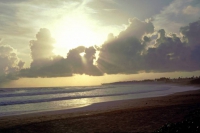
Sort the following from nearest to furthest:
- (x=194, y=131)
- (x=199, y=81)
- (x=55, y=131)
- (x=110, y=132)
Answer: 1. (x=194, y=131)
2. (x=110, y=132)
3. (x=55, y=131)
4. (x=199, y=81)

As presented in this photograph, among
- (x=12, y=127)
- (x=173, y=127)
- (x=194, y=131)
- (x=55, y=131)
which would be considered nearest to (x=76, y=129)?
(x=55, y=131)

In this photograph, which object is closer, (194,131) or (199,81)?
(194,131)

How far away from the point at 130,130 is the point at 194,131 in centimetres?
396

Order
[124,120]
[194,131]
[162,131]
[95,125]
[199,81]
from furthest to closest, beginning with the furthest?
[199,81], [124,120], [95,125], [162,131], [194,131]

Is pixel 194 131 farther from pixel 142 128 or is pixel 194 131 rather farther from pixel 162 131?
pixel 142 128

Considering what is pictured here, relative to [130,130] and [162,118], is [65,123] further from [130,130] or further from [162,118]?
[162,118]

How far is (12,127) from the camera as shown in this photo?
15703 millimetres

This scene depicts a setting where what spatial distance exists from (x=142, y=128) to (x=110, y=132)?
80.7 inches

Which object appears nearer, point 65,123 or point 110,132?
point 110,132

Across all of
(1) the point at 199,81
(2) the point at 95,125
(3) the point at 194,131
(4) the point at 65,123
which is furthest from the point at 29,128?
(1) the point at 199,81

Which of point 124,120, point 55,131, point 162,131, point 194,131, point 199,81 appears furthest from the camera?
point 199,81

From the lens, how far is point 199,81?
88938 millimetres

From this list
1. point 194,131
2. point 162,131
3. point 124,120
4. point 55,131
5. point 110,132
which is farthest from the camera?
point 124,120

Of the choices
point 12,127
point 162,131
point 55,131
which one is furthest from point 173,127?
point 12,127
